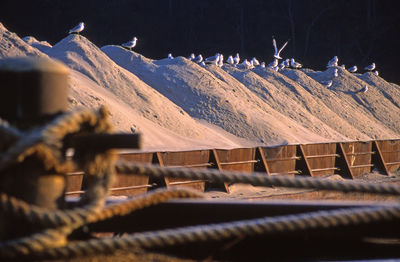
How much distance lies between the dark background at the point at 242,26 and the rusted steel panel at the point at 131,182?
38.1 m

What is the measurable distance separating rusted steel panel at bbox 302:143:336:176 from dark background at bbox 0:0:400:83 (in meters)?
34.2

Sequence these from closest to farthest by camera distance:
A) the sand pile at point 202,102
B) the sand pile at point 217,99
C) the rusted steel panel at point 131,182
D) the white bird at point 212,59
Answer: the rusted steel panel at point 131,182 → the sand pile at point 202,102 → the sand pile at point 217,99 → the white bird at point 212,59

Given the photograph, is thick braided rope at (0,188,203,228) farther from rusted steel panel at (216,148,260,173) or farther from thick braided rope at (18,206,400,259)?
rusted steel panel at (216,148,260,173)

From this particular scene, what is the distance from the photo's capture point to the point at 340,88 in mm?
37094

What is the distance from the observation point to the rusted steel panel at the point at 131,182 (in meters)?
10.0

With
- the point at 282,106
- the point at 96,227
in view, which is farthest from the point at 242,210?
the point at 282,106

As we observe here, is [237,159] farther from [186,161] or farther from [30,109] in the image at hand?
[30,109]

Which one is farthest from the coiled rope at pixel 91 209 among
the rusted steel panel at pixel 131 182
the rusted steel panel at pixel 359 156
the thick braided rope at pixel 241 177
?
the rusted steel panel at pixel 359 156

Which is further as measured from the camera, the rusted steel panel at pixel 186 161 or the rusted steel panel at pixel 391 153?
the rusted steel panel at pixel 391 153

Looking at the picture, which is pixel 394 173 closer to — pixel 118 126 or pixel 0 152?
pixel 118 126

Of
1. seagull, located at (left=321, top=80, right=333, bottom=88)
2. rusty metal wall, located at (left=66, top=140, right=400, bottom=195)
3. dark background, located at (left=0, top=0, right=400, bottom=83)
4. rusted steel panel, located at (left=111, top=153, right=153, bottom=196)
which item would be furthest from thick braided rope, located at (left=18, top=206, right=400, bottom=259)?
dark background, located at (left=0, top=0, right=400, bottom=83)

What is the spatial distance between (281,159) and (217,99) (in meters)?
10.2

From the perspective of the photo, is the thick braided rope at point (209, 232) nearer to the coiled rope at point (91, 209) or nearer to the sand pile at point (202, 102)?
the coiled rope at point (91, 209)

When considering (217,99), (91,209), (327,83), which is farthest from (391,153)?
(327,83)
